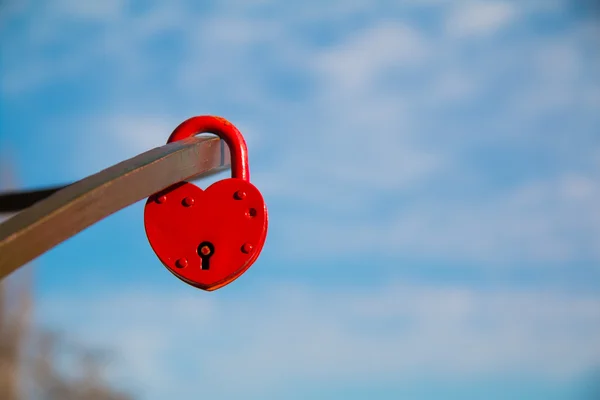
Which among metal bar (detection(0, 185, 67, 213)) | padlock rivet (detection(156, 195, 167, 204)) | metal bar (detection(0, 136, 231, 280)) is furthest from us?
metal bar (detection(0, 185, 67, 213))

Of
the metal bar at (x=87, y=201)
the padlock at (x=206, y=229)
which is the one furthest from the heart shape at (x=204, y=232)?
the metal bar at (x=87, y=201)

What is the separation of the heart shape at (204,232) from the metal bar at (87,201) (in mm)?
190

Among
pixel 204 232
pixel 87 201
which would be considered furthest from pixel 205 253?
pixel 87 201

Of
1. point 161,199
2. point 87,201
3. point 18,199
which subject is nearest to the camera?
point 87,201

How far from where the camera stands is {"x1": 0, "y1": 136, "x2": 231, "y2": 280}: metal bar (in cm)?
84

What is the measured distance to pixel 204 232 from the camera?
1343 mm

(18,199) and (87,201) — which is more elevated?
(18,199)

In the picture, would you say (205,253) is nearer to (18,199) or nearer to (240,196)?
(240,196)

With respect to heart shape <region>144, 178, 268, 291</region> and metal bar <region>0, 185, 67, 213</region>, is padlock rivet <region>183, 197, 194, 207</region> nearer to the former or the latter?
heart shape <region>144, 178, 268, 291</region>

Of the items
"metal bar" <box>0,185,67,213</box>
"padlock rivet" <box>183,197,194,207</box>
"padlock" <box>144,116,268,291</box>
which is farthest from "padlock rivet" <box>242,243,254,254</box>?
"metal bar" <box>0,185,67,213</box>

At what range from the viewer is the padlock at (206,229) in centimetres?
133

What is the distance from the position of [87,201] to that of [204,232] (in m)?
0.44

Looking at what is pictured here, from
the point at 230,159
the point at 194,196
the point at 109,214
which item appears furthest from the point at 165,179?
the point at 230,159

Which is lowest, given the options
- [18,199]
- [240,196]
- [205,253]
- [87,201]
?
[87,201]
